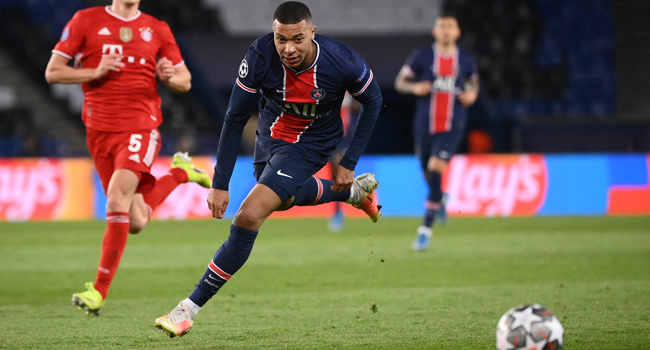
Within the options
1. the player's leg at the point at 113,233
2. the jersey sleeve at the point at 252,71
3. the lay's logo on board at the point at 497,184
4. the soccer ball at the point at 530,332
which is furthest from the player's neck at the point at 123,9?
the lay's logo on board at the point at 497,184

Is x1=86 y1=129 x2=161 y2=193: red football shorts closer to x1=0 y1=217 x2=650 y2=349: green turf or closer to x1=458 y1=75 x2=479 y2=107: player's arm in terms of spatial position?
x1=0 y1=217 x2=650 y2=349: green turf

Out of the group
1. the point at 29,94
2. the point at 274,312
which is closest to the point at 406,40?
the point at 29,94

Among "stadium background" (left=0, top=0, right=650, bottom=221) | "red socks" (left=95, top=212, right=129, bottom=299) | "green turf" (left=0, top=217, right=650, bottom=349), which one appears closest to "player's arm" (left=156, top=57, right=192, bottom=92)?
"red socks" (left=95, top=212, right=129, bottom=299)

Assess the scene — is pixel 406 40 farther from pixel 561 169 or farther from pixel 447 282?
pixel 447 282

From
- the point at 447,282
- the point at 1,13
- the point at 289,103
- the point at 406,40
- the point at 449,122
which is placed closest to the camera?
the point at 289,103

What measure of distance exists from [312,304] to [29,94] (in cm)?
1603

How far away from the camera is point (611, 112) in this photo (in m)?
20.3

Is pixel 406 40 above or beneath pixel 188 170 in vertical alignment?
above

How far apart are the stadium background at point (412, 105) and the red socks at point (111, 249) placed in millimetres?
7702

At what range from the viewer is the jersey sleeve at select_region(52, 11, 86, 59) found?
5.27 meters

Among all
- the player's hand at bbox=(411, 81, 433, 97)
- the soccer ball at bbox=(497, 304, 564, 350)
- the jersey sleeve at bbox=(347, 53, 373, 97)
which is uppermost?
the player's hand at bbox=(411, 81, 433, 97)

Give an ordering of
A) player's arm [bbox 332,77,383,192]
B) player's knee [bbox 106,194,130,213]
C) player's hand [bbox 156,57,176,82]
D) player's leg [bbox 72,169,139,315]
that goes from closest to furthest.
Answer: player's arm [bbox 332,77,383,192] → player's leg [bbox 72,169,139,315] → player's knee [bbox 106,194,130,213] → player's hand [bbox 156,57,176,82]

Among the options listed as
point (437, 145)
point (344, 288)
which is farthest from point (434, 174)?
point (344, 288)

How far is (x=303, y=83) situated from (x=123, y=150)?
59.6 inches
